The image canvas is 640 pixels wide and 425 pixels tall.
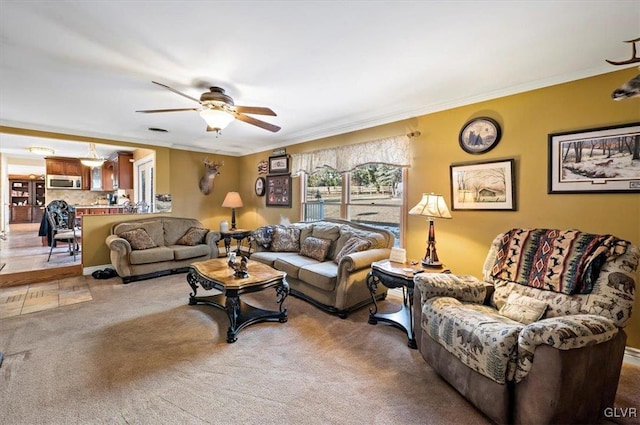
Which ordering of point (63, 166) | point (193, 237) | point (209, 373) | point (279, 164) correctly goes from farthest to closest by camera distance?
point (63, 166), point (279, 164), point (193, 237), point (209, 373)

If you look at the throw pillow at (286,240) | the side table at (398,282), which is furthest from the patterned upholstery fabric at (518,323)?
the throw pillow at (286,240)

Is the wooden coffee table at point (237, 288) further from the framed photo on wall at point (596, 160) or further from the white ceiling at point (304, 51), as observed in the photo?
the framed photo on wall at point (596, 160)

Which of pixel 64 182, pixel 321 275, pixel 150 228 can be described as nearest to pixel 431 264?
pixel 321 275

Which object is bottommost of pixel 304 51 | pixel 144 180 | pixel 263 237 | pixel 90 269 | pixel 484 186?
pixel 90 269

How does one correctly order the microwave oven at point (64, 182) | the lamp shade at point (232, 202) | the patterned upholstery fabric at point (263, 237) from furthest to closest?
the microwave oven at point (64, 182) < the lamp shade at point (232, 202) < the patterned upholstery fabric at point (263, 237)

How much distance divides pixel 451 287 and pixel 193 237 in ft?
14.5

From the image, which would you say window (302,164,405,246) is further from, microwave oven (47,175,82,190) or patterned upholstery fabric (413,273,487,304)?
microwave oven (47,175,82,190)

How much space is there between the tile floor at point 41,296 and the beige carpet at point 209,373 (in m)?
0.30

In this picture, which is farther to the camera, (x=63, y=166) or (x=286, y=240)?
(x=63, y=166)

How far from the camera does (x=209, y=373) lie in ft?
6.79

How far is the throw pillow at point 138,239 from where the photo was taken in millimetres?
4477

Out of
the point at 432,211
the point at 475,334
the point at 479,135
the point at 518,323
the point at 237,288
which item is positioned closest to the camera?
the point at 475,334

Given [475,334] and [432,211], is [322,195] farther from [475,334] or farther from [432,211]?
[475,334]

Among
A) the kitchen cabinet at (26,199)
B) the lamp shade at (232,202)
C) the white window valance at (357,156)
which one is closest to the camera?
the white window valance at (357,156)
